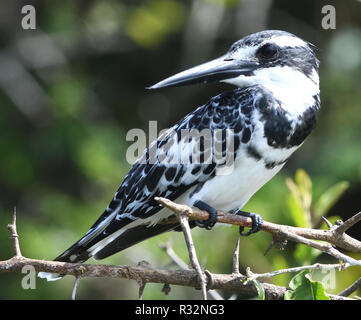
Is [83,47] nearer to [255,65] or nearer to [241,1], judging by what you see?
[241,1]

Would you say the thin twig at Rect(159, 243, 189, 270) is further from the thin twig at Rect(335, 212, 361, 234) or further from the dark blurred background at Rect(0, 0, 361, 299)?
the dark blurred background at Rect(0, 0, 361, 299)

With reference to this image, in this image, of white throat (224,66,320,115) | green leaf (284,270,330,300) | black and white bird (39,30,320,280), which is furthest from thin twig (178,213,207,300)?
white throat (224,66,320,115)

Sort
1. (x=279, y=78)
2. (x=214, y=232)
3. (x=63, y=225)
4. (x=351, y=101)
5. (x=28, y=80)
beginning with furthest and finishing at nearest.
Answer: (x=28, y=80), (x=351, y=101), (x=63, y=225), (x=214, y=232), (x=279, y=78)

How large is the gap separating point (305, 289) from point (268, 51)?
1106mm

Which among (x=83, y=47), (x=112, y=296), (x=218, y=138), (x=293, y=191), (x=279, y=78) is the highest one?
(x=83, y=47)

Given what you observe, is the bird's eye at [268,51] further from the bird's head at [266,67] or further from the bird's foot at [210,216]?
the bird's foot at [210,216]

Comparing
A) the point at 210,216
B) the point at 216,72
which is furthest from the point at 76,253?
the point at 216,72

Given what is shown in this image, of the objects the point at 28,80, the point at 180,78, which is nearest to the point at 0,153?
the point at 28,80

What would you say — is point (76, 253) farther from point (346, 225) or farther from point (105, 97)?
point (105, 97)

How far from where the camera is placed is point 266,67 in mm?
2680

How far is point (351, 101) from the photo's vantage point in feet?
14.7

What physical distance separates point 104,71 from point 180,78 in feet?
8.29

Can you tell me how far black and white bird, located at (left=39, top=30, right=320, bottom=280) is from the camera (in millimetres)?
2578

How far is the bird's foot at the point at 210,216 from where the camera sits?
2461 millimetres
